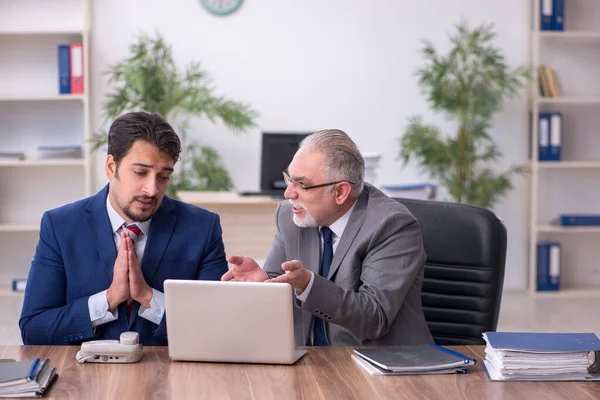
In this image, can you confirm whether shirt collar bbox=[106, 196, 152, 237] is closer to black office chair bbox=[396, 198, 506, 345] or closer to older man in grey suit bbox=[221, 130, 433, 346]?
older man in grey suit bbox=[221, 130, 433, 346]

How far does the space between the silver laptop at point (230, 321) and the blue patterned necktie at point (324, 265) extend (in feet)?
1.71

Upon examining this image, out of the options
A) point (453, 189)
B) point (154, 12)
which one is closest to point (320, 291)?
point (453, 189)

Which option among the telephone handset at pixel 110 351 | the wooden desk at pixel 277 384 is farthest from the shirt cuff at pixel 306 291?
the telephone handset at pixel 110 351

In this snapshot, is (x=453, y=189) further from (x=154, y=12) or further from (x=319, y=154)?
(x=319, y=154)

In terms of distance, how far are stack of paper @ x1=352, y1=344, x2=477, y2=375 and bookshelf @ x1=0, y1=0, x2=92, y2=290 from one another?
178 inches

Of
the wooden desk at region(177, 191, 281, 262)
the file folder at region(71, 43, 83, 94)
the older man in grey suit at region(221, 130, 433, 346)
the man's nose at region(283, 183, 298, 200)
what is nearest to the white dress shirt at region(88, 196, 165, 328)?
the older man in grey suit at region(221, 130, 433, 346)

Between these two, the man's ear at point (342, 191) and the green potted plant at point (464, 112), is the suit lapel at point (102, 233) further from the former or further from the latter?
the green potted plant at point (464, 112)

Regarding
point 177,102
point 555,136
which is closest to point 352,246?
point 177,102

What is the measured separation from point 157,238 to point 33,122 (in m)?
4.33

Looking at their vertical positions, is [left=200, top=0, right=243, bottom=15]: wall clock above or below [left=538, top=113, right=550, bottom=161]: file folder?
above

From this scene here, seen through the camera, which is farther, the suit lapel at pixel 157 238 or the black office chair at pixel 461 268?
the black office chair at pixel 461 268

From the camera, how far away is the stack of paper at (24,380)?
183 centimetres

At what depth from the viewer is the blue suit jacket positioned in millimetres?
2391

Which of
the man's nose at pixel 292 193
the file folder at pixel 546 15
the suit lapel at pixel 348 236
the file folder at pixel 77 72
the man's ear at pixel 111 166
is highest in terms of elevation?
the file folder at pixel 546 15
